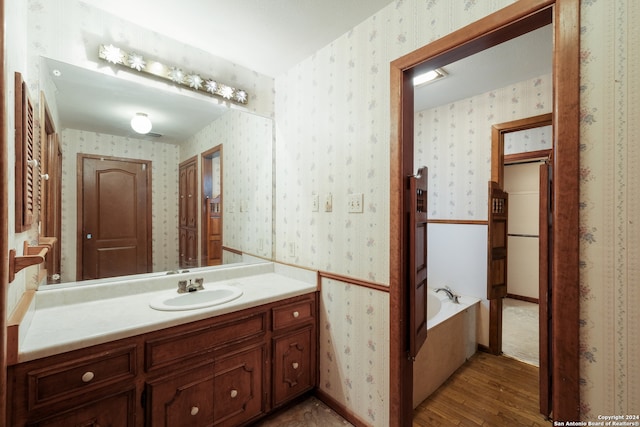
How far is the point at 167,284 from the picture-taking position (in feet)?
5.79

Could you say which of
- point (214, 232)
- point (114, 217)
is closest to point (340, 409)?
point (214, 232)

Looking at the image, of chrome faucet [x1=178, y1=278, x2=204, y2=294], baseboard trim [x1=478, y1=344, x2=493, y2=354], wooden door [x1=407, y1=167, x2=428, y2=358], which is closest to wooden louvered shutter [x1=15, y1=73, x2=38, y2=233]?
chrome faucet [x1=178, y1=278, x2=204, y2=294]

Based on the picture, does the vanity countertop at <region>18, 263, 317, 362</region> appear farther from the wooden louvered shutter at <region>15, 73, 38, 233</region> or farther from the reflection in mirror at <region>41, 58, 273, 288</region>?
the wooden louvered shutter at <region>15, 73, 38, 233</region>

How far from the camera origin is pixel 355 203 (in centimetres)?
169

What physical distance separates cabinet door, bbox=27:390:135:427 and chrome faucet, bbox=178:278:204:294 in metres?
0.59

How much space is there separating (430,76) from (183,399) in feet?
9.24

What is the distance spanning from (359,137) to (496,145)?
65.7 inches

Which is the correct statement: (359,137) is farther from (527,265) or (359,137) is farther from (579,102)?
(527,265)

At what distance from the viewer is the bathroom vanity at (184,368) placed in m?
1.03

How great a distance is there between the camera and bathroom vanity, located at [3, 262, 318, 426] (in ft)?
3.39

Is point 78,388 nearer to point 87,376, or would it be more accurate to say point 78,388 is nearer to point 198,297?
point 87,376

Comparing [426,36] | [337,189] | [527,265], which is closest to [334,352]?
[337,189]

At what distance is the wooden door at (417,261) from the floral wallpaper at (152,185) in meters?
1.54

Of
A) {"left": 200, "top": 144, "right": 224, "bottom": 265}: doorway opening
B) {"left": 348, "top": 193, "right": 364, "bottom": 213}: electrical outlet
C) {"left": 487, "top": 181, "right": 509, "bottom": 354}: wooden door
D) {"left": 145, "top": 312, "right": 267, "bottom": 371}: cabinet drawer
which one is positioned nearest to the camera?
{"left": 145, "top": 312, "right": 267, "bottom": 371}: cabinet drawer
